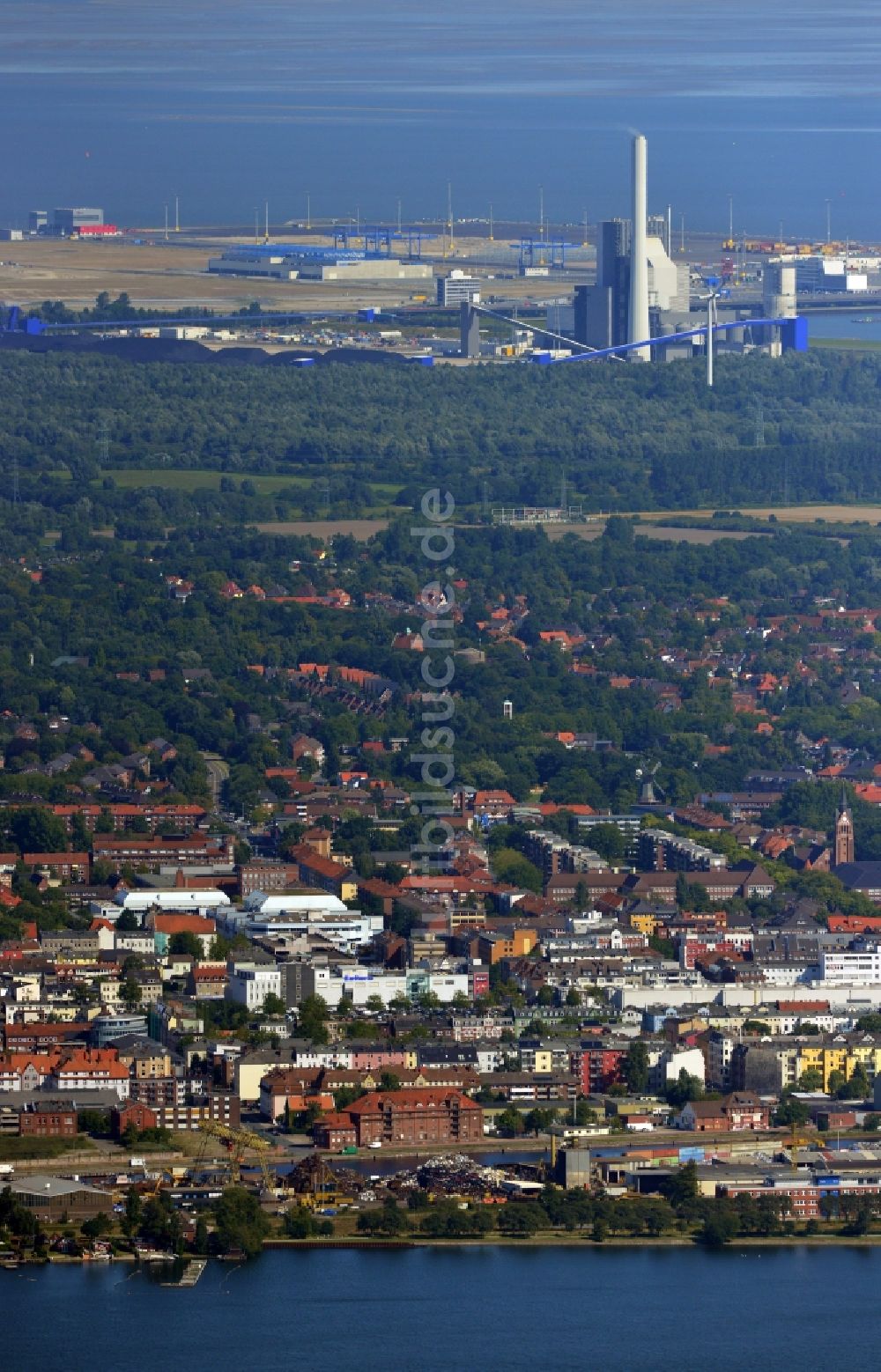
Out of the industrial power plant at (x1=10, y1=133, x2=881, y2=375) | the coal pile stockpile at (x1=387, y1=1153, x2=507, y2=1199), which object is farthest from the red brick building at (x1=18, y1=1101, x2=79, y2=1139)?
the industrial power plant at (x1=10, y1=133, x2=881, y2=375)

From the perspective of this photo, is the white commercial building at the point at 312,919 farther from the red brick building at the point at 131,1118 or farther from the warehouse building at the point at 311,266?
the warehouse building at the point at 311,266

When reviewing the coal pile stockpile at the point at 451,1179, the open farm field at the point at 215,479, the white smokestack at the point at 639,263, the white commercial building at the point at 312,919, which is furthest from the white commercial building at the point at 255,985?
the white smokestack at the point at 639,263

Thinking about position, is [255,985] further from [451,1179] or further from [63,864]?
[451,1179]

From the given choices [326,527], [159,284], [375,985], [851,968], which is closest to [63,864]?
[375,985]

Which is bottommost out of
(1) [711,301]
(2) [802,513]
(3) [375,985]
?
(3) [375,985]

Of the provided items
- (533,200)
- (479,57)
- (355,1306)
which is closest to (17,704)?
(355,1306)
